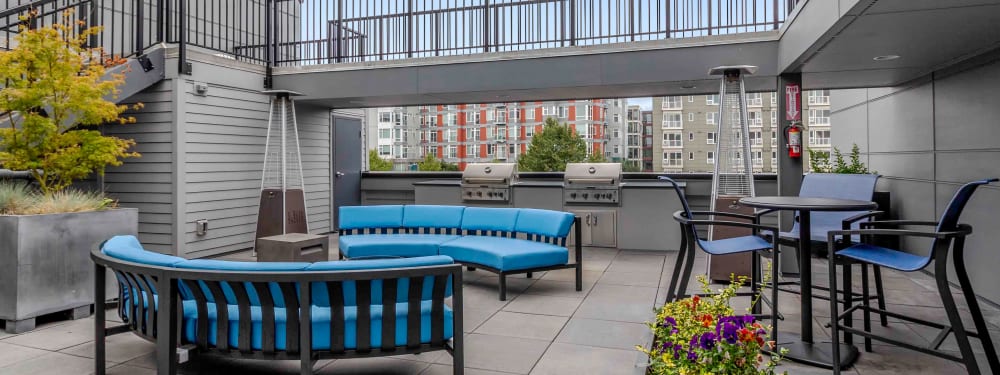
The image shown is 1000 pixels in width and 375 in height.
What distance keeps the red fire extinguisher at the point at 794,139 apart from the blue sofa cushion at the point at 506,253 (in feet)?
7.90

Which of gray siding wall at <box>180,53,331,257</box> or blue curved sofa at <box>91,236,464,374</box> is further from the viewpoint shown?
gray siding wall at <box>180,53,331,257</box>

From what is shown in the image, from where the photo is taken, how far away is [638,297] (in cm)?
459

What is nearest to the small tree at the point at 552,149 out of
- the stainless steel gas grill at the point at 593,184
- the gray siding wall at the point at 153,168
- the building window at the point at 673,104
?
the building window at the point at 673,104

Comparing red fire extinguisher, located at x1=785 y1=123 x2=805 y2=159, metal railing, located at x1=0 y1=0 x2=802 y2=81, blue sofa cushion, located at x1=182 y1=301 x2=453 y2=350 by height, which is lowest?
blue sofa cushion, located at x1=182 y1=301 x2=453 y2=350

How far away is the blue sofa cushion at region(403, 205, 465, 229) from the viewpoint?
564 centimetres

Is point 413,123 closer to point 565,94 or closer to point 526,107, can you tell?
point 526,107

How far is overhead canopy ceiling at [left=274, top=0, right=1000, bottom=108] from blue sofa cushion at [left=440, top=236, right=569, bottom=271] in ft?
7.89

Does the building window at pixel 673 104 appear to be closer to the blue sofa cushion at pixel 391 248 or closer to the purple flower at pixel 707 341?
the blue sofa cushion at pixel 391 248

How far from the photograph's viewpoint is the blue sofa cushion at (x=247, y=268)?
246 cm

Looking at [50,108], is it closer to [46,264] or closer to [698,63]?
[46,264]

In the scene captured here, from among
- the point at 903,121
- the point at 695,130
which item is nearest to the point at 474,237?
the point at 903,121

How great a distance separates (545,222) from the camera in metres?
5.03

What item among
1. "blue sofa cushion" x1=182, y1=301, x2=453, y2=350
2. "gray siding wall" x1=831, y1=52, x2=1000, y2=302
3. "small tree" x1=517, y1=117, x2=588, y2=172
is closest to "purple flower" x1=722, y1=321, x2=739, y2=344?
"blue sofa cushion" x1=182, y1=301, x2=453, y2=350

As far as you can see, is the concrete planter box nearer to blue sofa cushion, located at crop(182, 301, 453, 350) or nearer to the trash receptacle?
the trash receptacle
